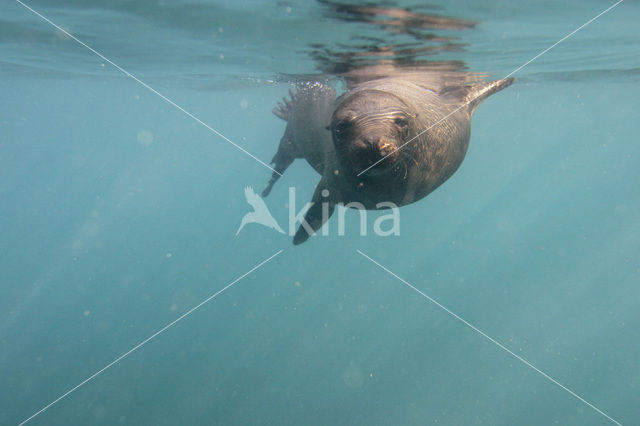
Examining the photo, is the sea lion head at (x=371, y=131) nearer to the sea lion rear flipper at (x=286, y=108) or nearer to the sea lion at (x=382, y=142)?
the sea lion at (x=382, y=142)

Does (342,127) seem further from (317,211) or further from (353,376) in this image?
(353,376)

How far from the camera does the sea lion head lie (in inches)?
120

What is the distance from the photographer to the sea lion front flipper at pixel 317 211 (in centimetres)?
545

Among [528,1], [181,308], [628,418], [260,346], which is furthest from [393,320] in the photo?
[528,1]

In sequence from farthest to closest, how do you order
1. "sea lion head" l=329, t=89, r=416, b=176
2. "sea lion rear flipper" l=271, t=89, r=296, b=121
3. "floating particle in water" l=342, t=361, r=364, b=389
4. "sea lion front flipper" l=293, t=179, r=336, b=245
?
"floating particle in water" l=342, t=361, r=364, b=389
"sea lion rear flipper" l=271, t=89, r=296, b=121
"sea lion front flipper" l=293, t=179, r=336, b=245
"sea lion head" l=329, t=89, r=416, b=176

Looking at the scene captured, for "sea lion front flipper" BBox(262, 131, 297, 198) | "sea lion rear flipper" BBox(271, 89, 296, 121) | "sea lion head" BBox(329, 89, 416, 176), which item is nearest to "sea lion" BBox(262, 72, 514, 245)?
"sea lion head" BBox(329, 89, 416, 176)

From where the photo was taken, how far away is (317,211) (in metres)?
5.73

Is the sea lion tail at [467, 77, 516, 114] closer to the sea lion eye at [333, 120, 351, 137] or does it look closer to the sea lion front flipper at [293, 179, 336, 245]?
the sea lion front flipper at [293, 179, 336, 245]

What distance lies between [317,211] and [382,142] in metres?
2.84

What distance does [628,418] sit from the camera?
23969 mm


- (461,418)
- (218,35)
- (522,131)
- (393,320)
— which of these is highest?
(218,35)

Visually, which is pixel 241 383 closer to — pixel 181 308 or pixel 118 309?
pixel 181 308

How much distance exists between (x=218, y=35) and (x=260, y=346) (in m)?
23.0

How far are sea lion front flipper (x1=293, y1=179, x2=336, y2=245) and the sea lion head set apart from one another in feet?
5.54
